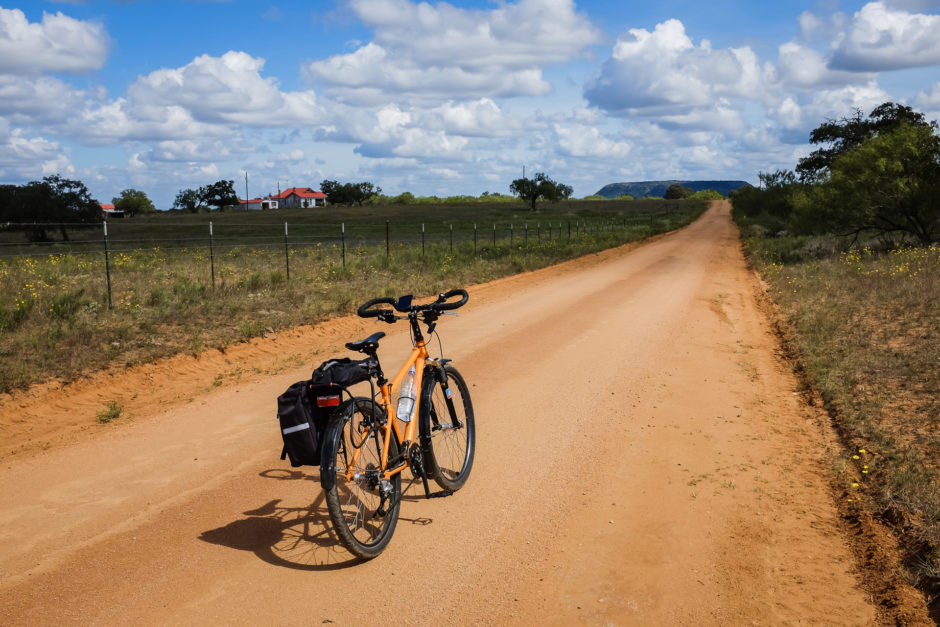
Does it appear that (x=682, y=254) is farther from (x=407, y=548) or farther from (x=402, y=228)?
(x=402, y=228)

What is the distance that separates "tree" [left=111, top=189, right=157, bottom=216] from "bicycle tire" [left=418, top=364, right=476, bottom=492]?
5419 inches

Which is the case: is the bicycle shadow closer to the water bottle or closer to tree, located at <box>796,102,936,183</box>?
the water bottle

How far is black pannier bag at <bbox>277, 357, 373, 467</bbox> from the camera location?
3729mm

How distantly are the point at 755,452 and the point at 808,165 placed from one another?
67047 millimetres

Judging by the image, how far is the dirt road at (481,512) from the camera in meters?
3.73

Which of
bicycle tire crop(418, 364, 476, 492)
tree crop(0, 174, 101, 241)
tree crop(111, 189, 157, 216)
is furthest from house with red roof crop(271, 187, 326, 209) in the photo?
bicycle tire crop(418, 364, 476, 492)

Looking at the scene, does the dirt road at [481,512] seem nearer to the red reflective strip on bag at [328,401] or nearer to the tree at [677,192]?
the red reflective strip on bag at [328,401]

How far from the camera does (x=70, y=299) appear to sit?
1180cm

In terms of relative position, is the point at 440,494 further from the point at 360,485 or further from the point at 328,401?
the point at 328,401

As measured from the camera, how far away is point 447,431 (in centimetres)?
526

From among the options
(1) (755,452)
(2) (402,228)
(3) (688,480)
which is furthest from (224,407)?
(2) (402,228)

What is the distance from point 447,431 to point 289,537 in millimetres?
1418

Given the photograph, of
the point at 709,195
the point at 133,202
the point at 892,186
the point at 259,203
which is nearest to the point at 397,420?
the point at 892,186

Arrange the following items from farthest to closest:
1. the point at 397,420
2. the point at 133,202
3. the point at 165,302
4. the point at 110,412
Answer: the point at 133,202, the point at 165,302, the point at 110,412, the point at 397,420
